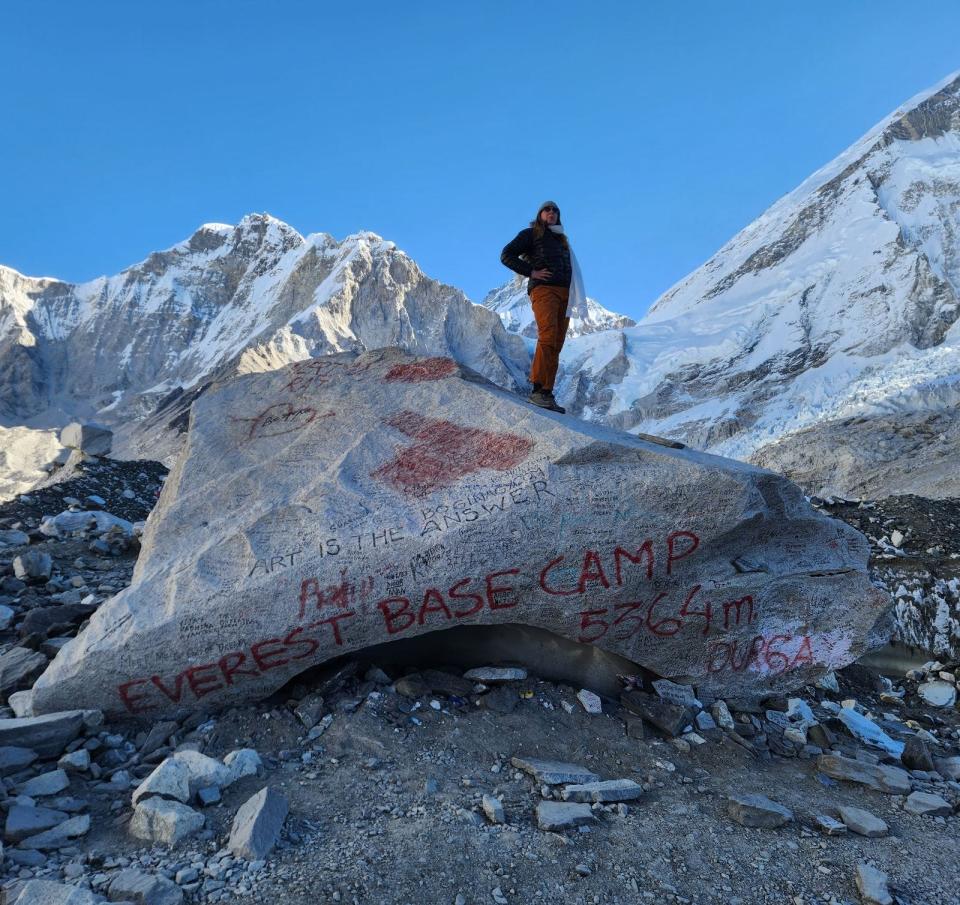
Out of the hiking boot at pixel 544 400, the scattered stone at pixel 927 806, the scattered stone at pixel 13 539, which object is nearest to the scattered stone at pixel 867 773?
the scattered stone at pixel 927 806

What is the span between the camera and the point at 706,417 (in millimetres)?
68125

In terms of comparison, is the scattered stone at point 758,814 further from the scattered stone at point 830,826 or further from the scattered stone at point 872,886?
the scattered stone at point 872,886

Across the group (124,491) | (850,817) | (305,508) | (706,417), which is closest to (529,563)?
(305,508)

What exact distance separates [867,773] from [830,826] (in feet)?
3.50

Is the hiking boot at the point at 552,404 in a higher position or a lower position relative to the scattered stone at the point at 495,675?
higher

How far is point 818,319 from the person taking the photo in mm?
77438

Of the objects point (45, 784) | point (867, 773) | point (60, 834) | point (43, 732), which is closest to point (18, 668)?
point (43, 732)

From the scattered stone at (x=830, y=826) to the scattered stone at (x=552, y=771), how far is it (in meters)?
1.24

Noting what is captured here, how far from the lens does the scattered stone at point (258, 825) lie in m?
3.20

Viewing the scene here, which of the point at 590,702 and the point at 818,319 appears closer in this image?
the point at 590,702

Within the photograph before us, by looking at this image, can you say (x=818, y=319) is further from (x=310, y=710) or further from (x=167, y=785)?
(x=167, y=785)

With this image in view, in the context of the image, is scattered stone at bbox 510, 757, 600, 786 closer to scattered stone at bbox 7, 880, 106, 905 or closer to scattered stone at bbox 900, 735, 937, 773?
scattered stone at bbox 7, 880, 106, 905

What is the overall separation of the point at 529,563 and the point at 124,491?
10954mm

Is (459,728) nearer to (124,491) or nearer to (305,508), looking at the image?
(305,508)
